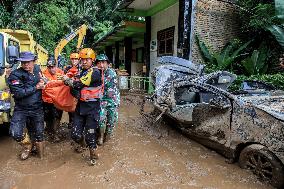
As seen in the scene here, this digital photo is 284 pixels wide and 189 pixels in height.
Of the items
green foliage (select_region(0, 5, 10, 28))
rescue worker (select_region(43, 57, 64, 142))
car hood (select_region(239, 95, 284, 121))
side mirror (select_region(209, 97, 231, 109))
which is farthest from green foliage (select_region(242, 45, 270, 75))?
green foliage (select_region(0, 5, 10, 28))

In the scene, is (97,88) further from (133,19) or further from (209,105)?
(133,19)

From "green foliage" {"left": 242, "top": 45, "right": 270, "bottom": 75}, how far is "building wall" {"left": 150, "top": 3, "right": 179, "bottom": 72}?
327cm

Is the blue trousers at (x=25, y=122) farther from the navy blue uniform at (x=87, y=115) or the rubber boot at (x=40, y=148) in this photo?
the navy blue uniform at (x=87, y=115)

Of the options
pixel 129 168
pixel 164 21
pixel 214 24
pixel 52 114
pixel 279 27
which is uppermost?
pixel 164 21

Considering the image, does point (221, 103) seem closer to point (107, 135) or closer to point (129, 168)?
point (129, 168)

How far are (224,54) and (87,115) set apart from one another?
7755mm

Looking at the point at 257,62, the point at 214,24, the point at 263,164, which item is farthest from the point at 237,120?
the point at 214,24

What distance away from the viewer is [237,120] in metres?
5.01

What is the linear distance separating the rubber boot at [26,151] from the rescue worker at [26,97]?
0.06 feet

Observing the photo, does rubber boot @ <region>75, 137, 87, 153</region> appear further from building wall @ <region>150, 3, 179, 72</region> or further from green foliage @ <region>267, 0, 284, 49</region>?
building wall @ <region>150, 3, 179, 72</region>

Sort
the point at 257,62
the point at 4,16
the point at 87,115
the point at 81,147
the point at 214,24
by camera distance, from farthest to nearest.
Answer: the point at 4,16, the point at 214,24, the point at 257,62, the point at 81,147, the point at 87,115

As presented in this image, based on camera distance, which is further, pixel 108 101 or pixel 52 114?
pixel 52 114

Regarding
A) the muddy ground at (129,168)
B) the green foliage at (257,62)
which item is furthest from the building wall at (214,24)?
the muddy ground at (129,168)

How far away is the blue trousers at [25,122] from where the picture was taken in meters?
5.04
